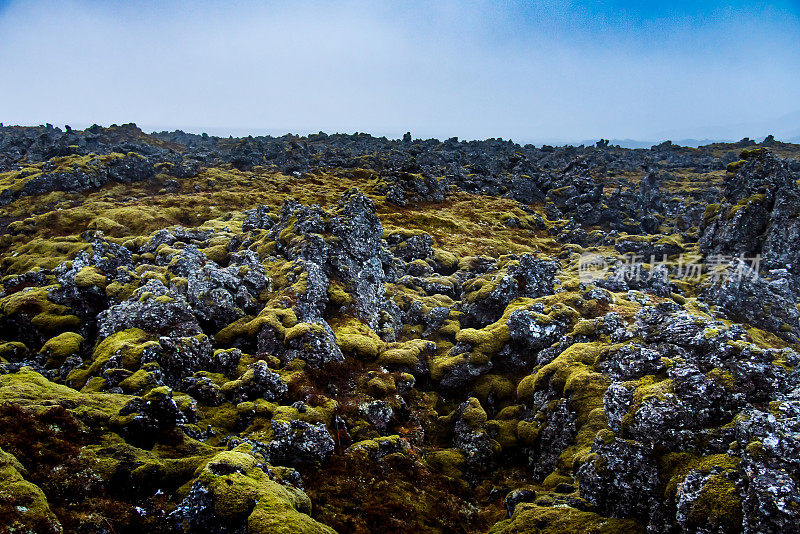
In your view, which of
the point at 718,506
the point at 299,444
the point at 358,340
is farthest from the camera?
the point at 358,340

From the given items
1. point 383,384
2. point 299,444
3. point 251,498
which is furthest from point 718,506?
point 383,384

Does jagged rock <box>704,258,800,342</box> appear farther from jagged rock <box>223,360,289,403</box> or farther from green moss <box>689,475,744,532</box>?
jagged rock <box>223,360,289,403</box>

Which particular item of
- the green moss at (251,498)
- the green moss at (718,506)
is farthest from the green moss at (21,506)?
the green moss at (718,506)

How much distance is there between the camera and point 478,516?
43.4ft

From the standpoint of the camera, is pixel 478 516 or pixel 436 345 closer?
pixel 478 516

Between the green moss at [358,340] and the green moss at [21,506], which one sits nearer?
the green moss at [21,506]

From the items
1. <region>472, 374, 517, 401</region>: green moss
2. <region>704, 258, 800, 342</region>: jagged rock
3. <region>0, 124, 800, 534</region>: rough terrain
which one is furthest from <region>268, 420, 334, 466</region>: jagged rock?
<region>704, 258, 800, 342</region>: jagged rock

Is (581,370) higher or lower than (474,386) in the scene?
higher

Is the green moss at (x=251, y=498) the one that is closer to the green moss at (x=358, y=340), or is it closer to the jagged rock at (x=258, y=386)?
the jagged rock at (x=258, y=386)

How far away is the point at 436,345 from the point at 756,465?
54.0 ft

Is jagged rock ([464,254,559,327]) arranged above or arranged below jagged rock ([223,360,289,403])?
above

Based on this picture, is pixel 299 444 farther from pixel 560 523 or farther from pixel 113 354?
pixel 113 354

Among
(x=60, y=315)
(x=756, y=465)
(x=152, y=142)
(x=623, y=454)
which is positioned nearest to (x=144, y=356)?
(x=60, y=315)

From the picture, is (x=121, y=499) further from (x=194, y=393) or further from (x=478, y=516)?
(x=478, y=516)
